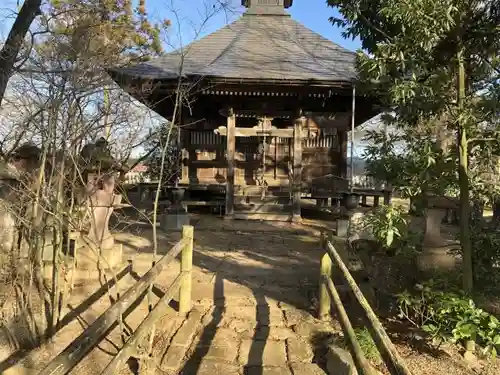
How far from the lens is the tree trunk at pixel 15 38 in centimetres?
673

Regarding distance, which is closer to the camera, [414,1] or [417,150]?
[414,1]

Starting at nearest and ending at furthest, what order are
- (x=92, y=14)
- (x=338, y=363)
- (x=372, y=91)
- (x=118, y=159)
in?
1. (x=338, y=363)
2. (x=372, y=91)
3. (x=118, y=159)
4. (x=92, y=14)

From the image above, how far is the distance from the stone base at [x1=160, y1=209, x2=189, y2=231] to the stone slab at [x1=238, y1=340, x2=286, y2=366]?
5364 millimetres

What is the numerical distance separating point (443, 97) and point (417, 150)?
0.48 m

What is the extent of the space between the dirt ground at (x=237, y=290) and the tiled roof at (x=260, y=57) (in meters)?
3.32

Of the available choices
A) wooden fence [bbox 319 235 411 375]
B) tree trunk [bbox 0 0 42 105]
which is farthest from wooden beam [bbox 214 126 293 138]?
wooden fence [bbox 319 235 411 375]

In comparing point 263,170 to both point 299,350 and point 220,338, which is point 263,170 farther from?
point 299,350

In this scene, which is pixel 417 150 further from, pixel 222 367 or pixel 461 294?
pixel 222 367

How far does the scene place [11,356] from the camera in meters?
4.01

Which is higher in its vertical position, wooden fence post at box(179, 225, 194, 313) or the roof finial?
the roof finial

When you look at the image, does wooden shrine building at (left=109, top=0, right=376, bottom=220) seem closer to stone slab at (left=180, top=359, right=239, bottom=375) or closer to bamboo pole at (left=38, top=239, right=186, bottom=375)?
stone slab at (left=180, top=359, right=239, bottom=375)

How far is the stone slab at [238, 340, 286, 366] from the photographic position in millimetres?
3529

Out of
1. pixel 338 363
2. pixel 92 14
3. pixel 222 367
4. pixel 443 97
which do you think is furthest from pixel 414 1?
pixel 92 14

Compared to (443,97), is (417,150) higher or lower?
lower
